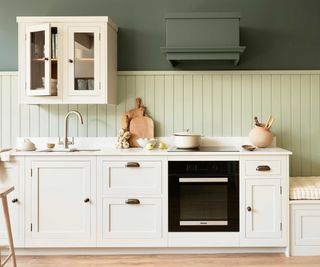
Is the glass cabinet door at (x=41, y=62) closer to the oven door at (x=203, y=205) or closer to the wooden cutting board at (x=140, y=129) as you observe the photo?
the wooden cutting board at (x=140, y=129)

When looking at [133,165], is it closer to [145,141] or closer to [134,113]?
[145,141]

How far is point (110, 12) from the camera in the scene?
3750mm

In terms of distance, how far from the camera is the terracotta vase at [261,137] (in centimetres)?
349

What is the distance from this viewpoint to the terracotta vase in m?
3.49

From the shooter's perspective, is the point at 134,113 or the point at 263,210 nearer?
the point at 263,210

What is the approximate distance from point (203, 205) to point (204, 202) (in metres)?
0.03

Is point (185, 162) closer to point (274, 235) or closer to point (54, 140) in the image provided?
point (274, 235)

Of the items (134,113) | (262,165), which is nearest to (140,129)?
(134,113)

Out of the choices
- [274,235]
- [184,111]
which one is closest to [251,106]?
[184,111]

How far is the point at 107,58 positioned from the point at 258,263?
209cm

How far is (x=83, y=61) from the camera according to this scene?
336 centimetres

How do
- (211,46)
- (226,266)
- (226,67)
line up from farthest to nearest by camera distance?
(226,67) → (211,46) → (226,266)

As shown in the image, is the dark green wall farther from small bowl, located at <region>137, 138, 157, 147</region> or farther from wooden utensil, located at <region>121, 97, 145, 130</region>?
small bowl, located at <region>137, 138, 157, 147</region>

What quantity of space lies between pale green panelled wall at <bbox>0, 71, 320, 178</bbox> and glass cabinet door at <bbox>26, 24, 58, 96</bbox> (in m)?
0.43
